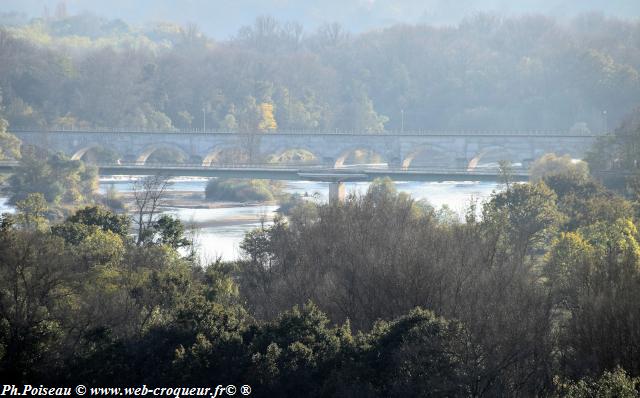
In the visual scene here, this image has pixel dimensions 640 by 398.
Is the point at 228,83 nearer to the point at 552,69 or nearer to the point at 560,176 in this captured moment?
the point at 552,69

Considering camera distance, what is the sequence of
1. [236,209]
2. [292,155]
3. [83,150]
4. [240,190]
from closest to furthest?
[236,209]
[240,190]
[83,150]
[292,155]

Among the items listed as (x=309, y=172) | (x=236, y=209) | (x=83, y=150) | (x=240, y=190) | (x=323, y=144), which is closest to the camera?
(x=309, y=172)

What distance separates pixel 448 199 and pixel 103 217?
3139 centimetres

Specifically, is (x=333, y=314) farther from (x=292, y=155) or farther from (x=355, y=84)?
(x=355, y=84)

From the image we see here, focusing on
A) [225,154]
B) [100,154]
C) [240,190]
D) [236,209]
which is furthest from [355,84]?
[236,209]

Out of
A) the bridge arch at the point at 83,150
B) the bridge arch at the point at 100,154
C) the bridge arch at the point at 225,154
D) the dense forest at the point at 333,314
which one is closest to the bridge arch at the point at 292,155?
the bridge arch at the point at 225,154

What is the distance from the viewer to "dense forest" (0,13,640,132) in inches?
3346

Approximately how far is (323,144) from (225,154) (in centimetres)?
683

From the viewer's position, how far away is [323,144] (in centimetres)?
7244

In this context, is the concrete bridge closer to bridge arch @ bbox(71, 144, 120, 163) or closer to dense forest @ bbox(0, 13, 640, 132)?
bridge arch @ bbox(71, 144, 120, 163)

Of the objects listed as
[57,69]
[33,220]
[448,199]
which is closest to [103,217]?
[33,220]

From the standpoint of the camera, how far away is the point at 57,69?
88125mm

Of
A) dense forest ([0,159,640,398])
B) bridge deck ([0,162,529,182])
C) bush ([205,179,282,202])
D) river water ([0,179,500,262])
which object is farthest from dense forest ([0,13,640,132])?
dense forest ([0,159,640,398])

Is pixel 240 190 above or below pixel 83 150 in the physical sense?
below
